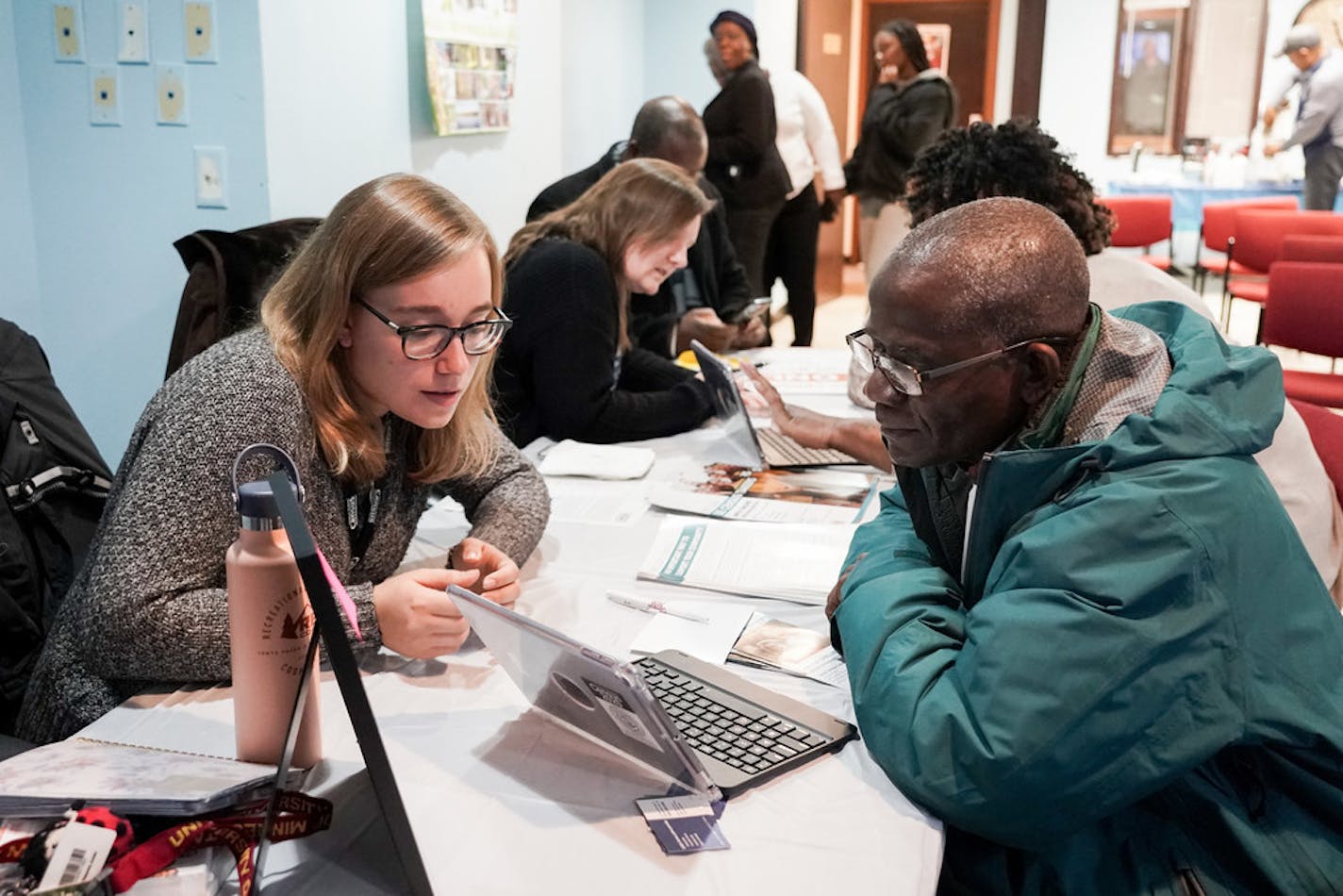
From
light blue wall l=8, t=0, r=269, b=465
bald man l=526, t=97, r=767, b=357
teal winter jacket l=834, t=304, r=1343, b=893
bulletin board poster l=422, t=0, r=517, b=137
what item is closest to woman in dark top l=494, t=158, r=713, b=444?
bald man l=526, t=97, r=767, b=357

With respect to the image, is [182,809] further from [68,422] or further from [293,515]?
[68,422]

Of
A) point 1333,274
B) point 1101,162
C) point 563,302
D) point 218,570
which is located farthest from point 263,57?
point 1101,162

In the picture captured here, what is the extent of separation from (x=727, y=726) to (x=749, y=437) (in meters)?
1.14

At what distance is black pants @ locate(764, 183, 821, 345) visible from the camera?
18.4 ft

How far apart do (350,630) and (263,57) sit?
6.11 ft

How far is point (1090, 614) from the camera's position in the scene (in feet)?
3.38

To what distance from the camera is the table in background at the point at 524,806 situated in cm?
100

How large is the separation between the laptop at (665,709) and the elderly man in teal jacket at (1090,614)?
3.6 inches

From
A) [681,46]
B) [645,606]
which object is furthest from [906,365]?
[681,46]

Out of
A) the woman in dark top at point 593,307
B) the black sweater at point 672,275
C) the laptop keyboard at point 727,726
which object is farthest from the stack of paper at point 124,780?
the black sweater at point 672,275

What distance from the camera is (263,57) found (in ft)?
8.94

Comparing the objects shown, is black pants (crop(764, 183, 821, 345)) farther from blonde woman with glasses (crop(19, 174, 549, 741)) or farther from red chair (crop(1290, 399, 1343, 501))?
blonde woman with glasses (crop(19, 174, 549, 741))

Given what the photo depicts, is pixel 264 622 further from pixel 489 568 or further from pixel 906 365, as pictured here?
pixel 906 365

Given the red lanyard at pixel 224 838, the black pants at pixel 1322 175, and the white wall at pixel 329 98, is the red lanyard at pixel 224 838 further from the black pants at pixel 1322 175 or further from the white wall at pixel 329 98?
the black pants at pixel 1322 175
